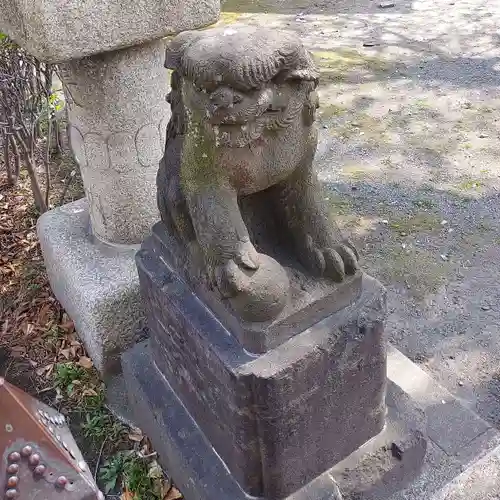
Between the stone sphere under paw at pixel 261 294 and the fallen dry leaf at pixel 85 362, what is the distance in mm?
1237

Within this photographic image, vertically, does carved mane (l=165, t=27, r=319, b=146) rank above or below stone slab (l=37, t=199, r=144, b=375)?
above

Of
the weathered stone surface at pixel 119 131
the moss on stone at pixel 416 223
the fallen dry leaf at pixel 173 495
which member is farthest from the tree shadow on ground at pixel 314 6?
the fallen dry leaf at pixel 173 495

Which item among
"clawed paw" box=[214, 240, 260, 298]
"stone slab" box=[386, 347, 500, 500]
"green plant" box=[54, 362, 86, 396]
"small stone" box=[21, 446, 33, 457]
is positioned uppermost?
"clawed paw" box=[214, 240, 260, 298]

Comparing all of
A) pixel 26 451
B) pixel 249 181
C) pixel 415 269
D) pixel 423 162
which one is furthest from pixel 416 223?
pixel 26 451

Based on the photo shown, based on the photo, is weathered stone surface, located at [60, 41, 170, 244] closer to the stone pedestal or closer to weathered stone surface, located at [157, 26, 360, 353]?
the stone pedestal

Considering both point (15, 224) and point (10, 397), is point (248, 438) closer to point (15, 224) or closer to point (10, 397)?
point (10, 397)

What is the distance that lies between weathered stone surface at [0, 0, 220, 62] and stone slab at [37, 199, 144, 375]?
32.7 inches

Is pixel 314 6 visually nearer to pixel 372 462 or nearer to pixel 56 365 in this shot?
pixel 56 365

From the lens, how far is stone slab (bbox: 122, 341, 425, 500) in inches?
66.6

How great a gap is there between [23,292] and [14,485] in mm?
1530

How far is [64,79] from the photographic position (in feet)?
7.09

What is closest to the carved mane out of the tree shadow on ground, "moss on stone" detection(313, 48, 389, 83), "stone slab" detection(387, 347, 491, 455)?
"stone slab" detection(387, 347, 491, 455)

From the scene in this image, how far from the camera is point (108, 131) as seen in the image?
7.30 ft

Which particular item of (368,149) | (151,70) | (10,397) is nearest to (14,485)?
(10,397)
